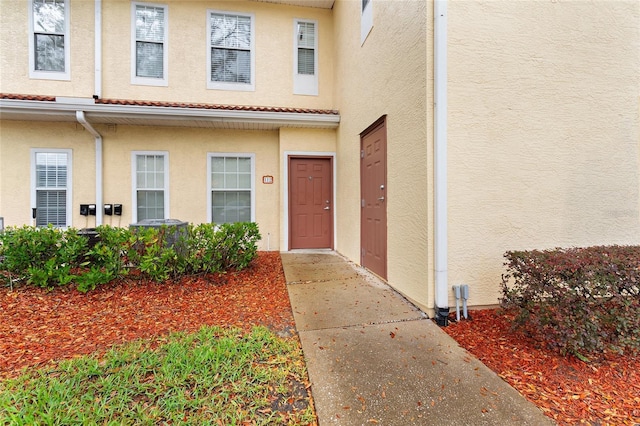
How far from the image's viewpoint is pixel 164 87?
6434mm

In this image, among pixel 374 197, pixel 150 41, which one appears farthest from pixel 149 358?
pixel 150 41

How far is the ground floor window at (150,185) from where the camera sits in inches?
250

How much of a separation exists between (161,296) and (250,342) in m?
1.96

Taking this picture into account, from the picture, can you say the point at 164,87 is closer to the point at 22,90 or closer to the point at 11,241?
the point at 22,90

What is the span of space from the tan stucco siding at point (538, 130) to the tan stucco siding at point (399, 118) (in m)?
0.33

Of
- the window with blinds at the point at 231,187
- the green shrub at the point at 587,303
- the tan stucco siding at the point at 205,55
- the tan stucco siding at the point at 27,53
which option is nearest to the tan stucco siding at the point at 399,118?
the green shrub at the point at 587,303

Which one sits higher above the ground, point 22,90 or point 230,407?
point 22,90

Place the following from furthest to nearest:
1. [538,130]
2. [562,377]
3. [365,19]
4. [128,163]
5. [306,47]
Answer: [306,47] → [128,163] → [365,19] → [538,130] → [562,377]

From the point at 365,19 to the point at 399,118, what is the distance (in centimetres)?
248

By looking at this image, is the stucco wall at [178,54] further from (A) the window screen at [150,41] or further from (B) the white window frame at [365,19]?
(B) the white window frame at [365,19]

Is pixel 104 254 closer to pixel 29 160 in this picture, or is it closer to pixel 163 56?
pixel 29 160

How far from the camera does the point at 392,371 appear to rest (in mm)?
2148

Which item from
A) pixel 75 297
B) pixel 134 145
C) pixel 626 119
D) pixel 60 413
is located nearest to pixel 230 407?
pixel 60 413

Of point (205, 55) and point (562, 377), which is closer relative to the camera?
point (562, 377)
